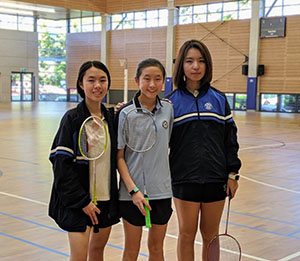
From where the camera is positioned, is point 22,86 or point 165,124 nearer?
point 165,124

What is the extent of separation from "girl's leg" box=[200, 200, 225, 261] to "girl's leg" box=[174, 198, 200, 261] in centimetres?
7

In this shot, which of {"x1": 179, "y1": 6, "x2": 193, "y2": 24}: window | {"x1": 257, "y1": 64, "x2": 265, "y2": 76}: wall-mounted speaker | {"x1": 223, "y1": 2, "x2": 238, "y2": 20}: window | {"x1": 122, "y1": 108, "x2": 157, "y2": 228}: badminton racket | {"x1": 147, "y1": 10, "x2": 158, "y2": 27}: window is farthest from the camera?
{"x1": 147, "y1": 10, "x2": 158, "y2": 27}: window

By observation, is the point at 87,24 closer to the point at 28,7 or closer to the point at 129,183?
the point at 28,7

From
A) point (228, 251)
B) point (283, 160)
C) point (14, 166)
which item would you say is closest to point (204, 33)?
point (283, 160)

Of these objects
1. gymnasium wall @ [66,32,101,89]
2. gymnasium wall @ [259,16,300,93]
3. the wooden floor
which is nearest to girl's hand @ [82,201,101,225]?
the wooden floor

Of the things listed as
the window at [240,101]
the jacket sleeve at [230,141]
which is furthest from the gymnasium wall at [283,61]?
the jacket sleeve at [230,141]

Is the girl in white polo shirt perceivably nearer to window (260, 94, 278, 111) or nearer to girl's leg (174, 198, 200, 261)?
girl's leg (174, 198, 200, 261)

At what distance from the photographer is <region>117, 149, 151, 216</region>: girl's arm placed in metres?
3.41

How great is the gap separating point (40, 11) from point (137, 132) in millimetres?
42877

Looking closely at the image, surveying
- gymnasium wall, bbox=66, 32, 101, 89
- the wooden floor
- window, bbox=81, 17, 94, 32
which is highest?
window, bbox=81, 17, 94, 32

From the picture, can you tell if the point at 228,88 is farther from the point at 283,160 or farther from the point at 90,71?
the point at 90,71

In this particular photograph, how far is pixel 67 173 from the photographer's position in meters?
3.25

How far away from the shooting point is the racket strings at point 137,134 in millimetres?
3506

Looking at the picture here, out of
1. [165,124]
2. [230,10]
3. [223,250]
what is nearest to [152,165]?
[165,124]
